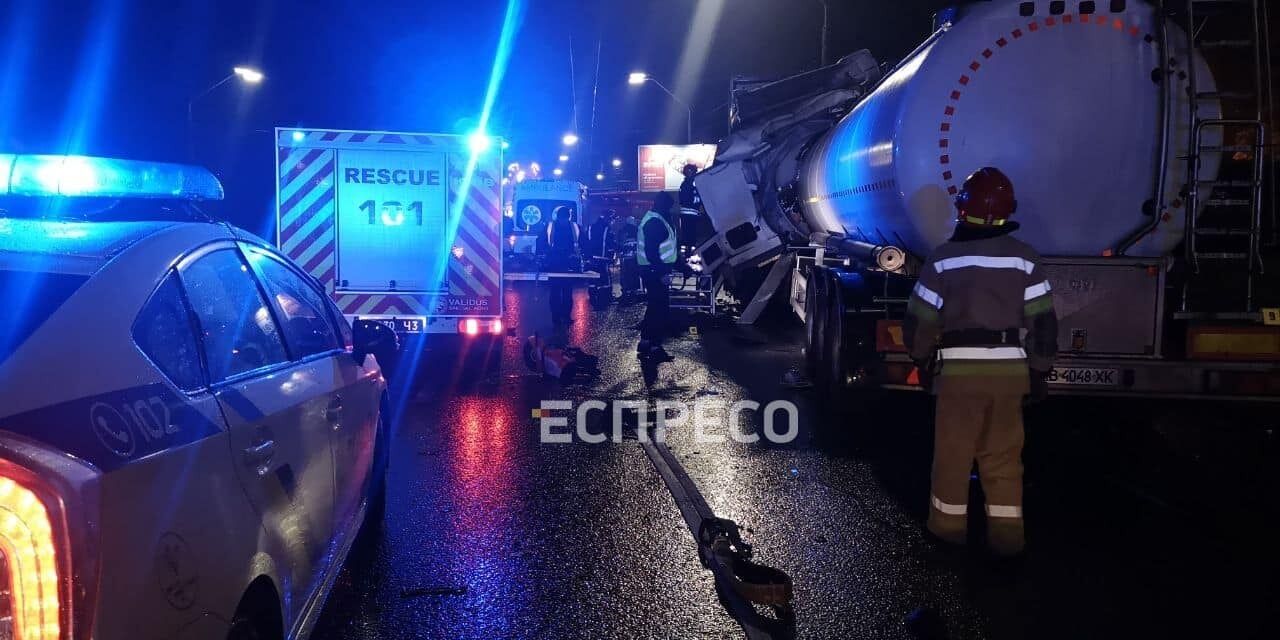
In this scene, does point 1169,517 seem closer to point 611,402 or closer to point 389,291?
point 611,402

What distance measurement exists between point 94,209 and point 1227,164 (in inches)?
265

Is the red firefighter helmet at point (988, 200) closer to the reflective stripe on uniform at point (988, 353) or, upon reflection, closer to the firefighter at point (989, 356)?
the firefighter at point (989, 356)

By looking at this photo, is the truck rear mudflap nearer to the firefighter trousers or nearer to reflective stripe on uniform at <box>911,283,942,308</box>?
the firefighter trousers

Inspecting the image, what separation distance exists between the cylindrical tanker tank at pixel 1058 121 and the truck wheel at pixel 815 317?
2.88 meters

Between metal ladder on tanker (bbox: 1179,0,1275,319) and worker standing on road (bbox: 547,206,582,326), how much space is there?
948 centimetres

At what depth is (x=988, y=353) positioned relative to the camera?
16.9 feet

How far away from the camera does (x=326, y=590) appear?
3.88 metres

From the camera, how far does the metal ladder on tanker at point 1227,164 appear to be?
6555mm

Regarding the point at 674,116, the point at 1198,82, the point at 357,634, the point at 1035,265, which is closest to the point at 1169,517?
the point at 1035,265

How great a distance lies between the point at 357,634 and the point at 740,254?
1148 cm

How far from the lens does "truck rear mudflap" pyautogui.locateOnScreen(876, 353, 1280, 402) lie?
670cm

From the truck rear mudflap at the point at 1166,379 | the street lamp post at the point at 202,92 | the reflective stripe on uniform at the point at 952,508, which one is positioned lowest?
the reflective stripe on uniform at the point at 952,508

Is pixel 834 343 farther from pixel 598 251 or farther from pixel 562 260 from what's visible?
pixel 598 251

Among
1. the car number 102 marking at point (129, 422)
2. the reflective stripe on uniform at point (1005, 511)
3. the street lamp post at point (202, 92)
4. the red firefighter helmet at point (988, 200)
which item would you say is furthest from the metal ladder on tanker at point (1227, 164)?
the street lamp post at point (202, 92)
